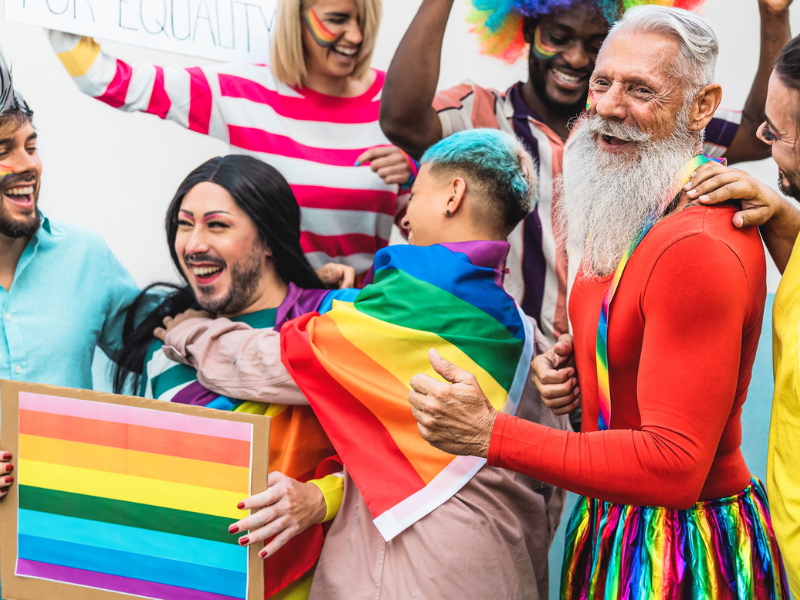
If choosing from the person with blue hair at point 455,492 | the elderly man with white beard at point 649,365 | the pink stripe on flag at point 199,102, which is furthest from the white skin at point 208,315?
the pink stripe on flag at point 199,102

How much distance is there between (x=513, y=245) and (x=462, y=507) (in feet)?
3.63

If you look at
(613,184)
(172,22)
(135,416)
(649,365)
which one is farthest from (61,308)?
(649,365)

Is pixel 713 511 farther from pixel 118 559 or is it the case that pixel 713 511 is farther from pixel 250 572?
pixel 118 559

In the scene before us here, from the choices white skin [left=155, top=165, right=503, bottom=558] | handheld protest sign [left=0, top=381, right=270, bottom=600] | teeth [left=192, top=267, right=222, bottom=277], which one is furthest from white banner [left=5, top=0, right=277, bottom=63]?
handheld protest sign [left=0, top=381, right=270, bottom=600]

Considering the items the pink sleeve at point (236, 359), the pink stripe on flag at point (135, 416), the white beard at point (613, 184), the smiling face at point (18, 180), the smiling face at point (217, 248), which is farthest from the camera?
the smiling face at point (18, 180)

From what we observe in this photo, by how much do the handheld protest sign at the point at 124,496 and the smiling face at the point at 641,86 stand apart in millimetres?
1009

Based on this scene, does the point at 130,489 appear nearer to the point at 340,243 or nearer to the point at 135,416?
the point at 135,416

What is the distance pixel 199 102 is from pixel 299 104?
34 centimetres

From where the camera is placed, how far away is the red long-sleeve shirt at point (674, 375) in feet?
3.85

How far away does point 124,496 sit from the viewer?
1.71 metres

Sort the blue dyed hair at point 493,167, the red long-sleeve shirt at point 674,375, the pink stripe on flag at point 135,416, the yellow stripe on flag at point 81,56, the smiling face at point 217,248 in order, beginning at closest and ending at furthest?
the red long-sleeve shirt at point 674,375 → the pink stripe on flag at point 135,416 → the blue dyed hair at point 493,167 → the smiling face at point 217,248 → the yellow stripe on flag at point 81,56

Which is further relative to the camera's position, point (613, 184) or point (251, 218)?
point (251, 218)

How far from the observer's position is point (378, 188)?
2.49m

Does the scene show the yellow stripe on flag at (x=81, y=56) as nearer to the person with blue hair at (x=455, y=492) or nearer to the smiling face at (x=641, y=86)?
the person with blue hair at (x=455, y=492)
